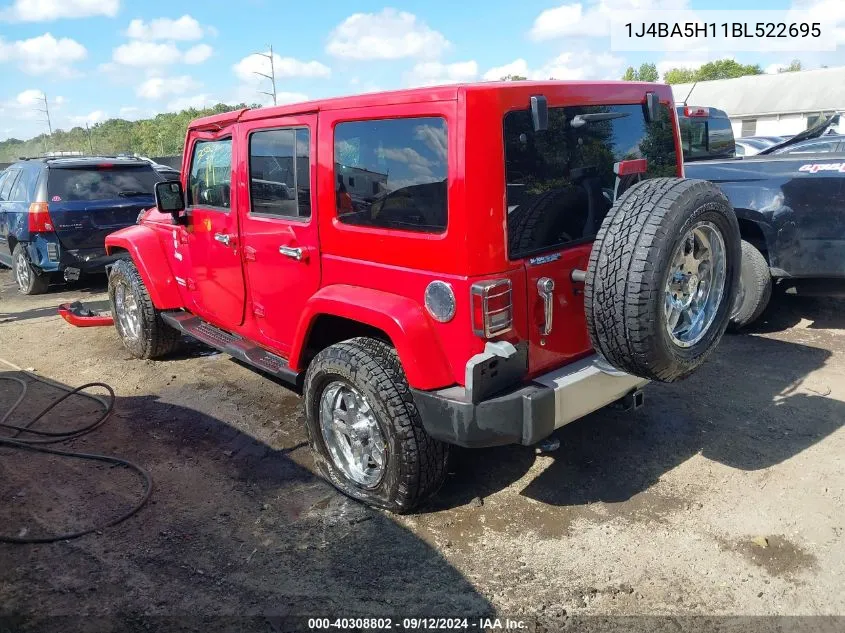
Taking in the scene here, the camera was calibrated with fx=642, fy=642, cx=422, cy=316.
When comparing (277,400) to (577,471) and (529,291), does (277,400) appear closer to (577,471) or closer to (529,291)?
(577,471)

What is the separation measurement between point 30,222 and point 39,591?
623 centimetres

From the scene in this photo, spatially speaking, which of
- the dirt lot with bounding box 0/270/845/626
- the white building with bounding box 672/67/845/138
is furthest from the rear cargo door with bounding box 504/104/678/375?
the white building with bounding box 672/67/845/138

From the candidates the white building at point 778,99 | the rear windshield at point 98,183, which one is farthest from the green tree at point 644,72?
the rear windshield at point 98,183

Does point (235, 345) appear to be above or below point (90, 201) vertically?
below

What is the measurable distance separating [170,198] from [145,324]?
1.24 m

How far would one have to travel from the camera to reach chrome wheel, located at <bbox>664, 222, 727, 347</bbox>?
295 centimetres

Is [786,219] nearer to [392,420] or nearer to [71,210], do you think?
[392,420]

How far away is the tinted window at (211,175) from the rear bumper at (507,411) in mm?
2174

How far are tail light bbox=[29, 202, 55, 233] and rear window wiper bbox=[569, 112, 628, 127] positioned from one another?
6.88 m

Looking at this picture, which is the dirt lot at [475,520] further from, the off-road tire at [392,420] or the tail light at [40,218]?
the tail light at [40,218]

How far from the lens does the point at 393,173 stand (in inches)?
115

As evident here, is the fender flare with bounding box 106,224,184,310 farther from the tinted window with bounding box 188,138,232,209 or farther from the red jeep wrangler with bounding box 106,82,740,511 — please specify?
the red jeep wrangler with bounding box 106,82,740,511

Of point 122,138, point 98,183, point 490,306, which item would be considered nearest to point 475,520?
point 490,306

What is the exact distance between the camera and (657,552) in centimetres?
285
